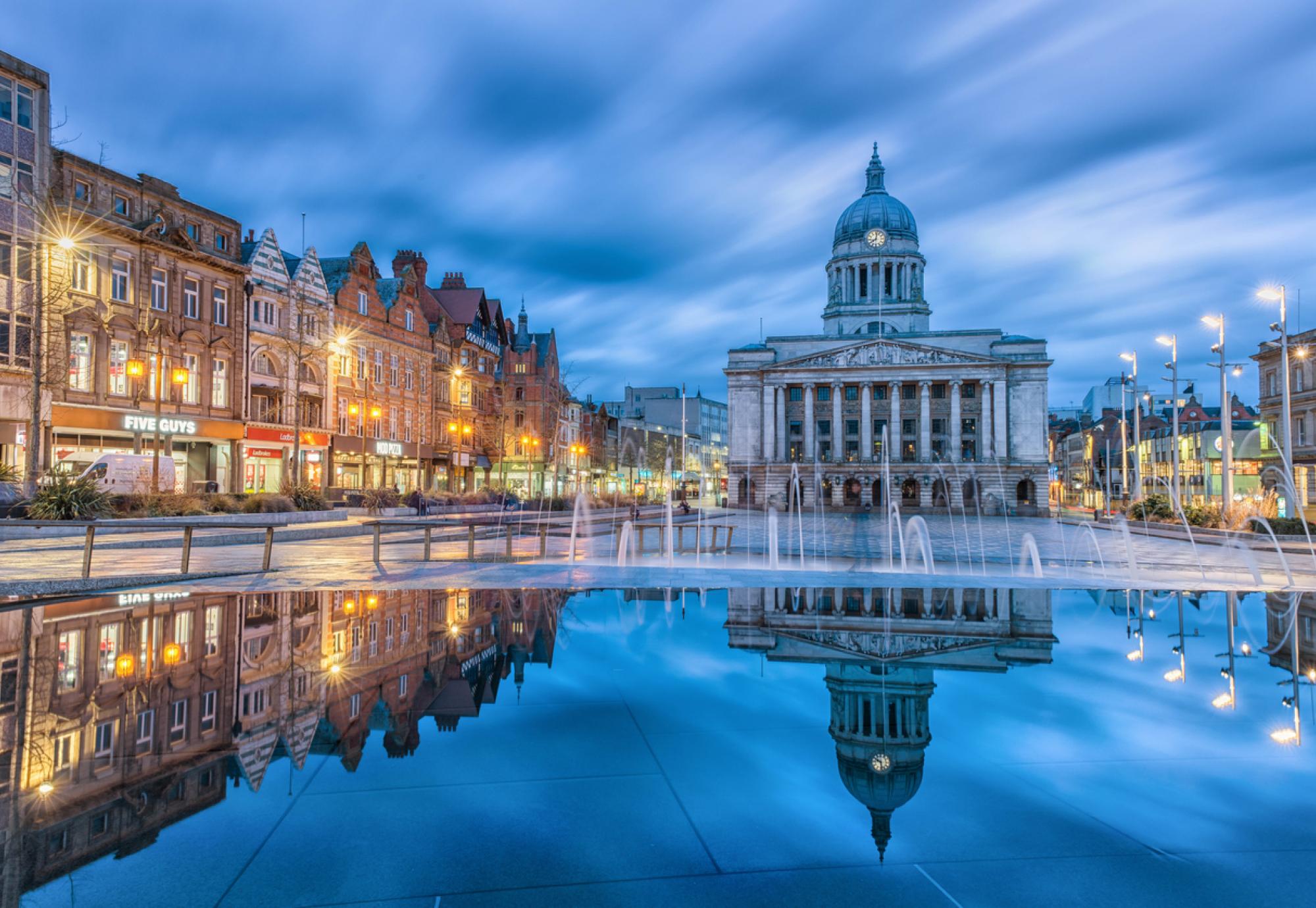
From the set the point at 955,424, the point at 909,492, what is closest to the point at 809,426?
the point at 909,492

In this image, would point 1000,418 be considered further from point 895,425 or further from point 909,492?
point 909,492

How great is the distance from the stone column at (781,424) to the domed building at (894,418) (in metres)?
0.10

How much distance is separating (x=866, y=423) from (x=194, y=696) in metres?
85.7

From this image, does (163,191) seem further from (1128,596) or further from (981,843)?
(981,843)

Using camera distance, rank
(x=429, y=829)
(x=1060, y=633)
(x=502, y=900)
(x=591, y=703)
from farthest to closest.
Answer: (x=1060, y=633) → (x=591, y=703) → (x=429, y=829) → (x=502, y=900)

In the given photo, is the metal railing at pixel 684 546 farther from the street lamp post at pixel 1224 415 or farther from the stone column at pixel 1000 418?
the stone column at pixel 1000 418

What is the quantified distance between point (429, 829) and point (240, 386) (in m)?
44.6

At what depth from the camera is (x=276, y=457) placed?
46.2 meters

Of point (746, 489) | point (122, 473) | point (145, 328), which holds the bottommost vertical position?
point (746, 489)

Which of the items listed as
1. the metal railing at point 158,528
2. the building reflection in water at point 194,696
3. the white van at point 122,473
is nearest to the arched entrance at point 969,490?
the metal railing at point 158,528

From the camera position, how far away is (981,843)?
12.4ft

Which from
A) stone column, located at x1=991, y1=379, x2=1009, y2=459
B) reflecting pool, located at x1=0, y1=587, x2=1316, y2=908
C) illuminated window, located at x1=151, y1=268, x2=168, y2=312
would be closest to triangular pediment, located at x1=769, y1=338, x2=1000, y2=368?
stone column, located at x1=991, y1=379, x2=1009, y2=459

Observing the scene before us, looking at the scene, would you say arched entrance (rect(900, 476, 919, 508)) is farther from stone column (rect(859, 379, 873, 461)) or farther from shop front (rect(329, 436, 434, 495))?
shop front (rect(329, 436, 434, 495))

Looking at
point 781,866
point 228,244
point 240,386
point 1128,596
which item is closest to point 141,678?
point 781,866
